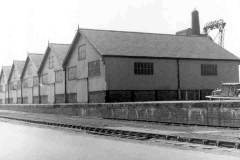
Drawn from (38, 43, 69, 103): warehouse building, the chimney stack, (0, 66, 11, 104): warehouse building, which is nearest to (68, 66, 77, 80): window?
(38, 43, 69, 103): warehouse building

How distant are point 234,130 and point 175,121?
17.1 ft

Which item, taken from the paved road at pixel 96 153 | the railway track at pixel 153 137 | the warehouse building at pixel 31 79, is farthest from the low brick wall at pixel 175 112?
the warehouse building at pixel 31 79

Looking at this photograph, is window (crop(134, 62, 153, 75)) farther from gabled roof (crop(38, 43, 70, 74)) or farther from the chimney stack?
the chimney stack

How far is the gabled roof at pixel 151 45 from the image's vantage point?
129 ft

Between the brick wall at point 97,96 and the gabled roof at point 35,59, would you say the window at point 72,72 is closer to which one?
the brick wall at point 97,96

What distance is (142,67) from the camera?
129ft

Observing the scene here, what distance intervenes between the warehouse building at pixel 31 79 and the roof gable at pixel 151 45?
66.2ft

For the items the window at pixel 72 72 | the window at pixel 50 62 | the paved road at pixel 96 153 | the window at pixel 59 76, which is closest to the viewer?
the paved road at pixel 96 153

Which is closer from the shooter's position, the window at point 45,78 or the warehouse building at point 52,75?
the warehouse building at point 52,75

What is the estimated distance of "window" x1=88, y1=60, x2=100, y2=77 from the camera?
3962 centimetres

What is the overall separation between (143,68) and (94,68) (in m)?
5.12

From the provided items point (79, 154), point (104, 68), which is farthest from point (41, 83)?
point (79, 154)

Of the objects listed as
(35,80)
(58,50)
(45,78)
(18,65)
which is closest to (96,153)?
(58,50)

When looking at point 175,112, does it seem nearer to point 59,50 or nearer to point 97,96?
point 97,96
